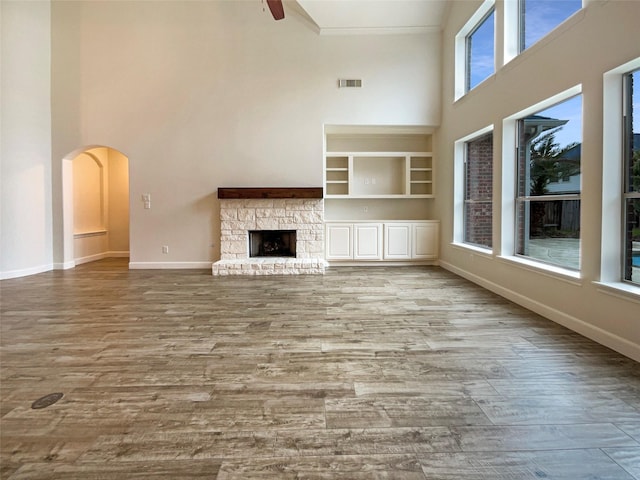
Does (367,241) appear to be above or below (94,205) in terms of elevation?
below

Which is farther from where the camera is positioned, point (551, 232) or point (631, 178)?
point (551, 232)

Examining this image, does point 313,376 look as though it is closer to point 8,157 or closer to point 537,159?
point 537,159

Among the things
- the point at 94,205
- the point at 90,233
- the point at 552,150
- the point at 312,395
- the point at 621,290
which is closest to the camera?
the point at 312,395

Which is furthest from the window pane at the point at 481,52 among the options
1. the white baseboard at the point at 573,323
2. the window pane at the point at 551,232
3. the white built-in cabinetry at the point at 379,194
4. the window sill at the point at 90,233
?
the window sill at the point at 90,233

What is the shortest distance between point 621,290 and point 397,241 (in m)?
4.16

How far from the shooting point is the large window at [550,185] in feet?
11.2

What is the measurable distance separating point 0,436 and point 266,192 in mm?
4904

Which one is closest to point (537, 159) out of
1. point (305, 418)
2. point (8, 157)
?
point (305, 418)

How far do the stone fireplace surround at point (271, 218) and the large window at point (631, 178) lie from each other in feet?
13.7

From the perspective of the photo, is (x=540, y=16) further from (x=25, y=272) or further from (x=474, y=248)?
(x=25, y=272)

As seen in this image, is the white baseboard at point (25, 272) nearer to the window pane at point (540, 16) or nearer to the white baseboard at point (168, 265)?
the white baseboard at point (168, 265)

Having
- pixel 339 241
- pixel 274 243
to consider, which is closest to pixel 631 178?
pixel 339 241

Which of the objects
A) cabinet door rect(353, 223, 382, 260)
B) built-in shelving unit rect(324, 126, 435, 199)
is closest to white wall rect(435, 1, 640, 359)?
cabinet door rect(353, 223, 382, 260)

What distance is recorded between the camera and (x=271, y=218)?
6367 mm
